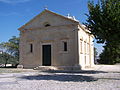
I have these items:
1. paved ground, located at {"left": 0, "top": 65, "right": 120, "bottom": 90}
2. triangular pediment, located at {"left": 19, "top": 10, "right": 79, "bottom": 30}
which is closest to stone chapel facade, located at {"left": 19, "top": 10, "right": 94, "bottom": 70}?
triangular pediment, located at {"left": 19, "top": 10, "right": 79, "bottom": 30}

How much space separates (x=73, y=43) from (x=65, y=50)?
149 centimetres

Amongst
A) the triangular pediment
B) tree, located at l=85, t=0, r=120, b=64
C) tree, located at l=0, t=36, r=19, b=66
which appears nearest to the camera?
tree, located at l=85, t=0, r=120, b=64

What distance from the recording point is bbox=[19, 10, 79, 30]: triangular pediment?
24109 millimetres

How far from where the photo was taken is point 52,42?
24.4 m

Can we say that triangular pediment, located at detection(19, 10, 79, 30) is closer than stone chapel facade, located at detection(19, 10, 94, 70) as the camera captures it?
No

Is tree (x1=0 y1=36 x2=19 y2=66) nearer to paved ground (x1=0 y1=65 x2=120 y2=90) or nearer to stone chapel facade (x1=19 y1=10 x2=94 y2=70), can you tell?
stone chapel facade (x1=19 y1=10 x2=94 y2=70)

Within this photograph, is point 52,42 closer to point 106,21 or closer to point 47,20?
point 47,20

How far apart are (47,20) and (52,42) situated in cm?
326

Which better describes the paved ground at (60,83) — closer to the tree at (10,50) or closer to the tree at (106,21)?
the tree at (106,21)

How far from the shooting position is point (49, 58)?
24.7 m

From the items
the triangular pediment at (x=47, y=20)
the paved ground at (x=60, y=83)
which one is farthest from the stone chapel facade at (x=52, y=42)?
the paved ground at (x=60, y=83)

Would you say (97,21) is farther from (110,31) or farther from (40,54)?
(40,54)

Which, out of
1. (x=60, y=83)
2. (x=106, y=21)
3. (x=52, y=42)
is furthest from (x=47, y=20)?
(x=60, y=83)

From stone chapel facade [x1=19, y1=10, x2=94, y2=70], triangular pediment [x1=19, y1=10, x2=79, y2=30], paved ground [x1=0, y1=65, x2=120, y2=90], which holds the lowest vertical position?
paved ground [x1=0, y1=65, x2=120, y2=90]
